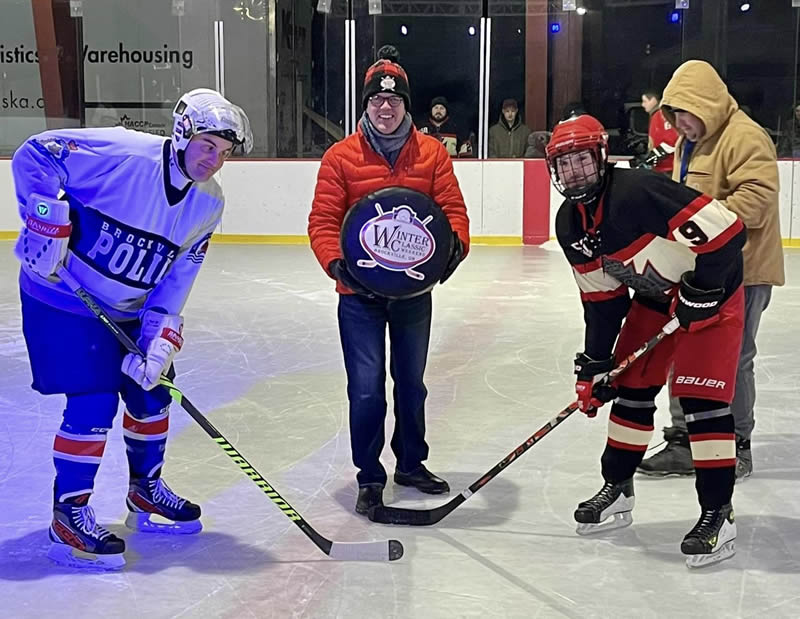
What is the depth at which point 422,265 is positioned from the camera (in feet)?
8.24

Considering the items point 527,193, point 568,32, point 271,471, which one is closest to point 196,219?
point 271,471

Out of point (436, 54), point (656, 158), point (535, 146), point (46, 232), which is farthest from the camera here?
point (436, 54)

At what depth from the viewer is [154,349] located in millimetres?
2273

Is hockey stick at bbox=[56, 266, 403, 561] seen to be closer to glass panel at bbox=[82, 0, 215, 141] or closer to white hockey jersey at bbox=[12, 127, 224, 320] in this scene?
white hockey jersey at bbox=[12, 127, 224, 320]

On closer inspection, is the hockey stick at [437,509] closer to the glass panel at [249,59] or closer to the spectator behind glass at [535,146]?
the spectator behind glass at [535,146]

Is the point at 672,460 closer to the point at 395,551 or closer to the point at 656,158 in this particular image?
the point at 395,551

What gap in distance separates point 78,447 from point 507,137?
22.3ft

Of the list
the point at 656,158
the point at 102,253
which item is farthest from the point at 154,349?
the point at 656,158

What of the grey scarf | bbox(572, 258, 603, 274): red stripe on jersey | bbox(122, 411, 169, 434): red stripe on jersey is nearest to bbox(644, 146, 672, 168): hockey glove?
the grey scarf

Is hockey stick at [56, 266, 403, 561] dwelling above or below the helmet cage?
below

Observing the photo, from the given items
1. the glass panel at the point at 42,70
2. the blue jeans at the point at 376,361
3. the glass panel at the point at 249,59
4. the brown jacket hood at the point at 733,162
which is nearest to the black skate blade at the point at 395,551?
the blue jeans at the point at 376,361

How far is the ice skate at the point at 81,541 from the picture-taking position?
7.51 feet

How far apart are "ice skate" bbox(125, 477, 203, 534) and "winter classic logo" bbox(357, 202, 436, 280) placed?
27.4 inches

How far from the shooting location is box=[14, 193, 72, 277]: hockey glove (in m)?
2.16
